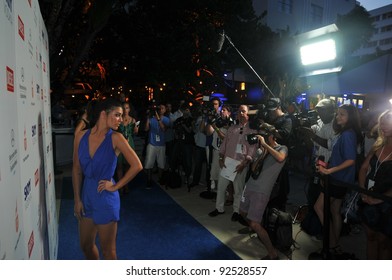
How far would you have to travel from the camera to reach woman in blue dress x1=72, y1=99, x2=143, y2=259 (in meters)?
2.45

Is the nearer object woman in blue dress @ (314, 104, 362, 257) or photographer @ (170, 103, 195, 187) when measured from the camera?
woman in blue dress @ (314, 104, 362, 257)

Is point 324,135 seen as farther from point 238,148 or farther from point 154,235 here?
point 154,235

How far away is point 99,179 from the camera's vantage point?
2.48 metres

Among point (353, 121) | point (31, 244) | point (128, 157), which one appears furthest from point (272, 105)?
point (31, 244)

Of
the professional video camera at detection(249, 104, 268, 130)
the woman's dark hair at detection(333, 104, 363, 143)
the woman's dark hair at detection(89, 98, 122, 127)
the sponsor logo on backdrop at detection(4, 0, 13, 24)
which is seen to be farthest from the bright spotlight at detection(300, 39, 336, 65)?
the sponsor logo on backdrop at detection(4, 0, 13, 24)

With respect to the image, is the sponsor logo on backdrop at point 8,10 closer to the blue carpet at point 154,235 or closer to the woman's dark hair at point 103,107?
the woman's dark hair at point 103,107

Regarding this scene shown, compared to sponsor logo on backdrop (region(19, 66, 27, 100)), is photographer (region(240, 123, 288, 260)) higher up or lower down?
lower down

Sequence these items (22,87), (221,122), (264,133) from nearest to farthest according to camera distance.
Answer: (22,87) → (264,133) → (221,122)

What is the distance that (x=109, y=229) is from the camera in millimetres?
2512

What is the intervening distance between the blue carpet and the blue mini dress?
4.12 feet

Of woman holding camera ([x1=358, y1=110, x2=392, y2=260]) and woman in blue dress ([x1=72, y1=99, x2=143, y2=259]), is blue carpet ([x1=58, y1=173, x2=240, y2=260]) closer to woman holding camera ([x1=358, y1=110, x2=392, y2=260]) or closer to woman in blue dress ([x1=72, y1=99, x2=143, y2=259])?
woman in blue dress ([x1=72, y1=99, x2=143, y2=259])

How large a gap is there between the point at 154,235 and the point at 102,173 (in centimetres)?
188

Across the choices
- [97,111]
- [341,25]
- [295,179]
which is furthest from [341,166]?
[341,25]

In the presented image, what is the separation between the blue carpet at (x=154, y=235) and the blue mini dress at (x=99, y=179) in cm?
126
